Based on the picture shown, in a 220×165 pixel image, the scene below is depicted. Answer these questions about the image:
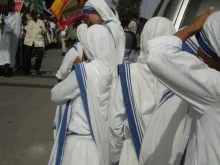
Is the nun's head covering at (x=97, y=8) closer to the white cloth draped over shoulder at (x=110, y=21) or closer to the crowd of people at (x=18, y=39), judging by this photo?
the white cloth draped over shoulder at (x=110, y=21)

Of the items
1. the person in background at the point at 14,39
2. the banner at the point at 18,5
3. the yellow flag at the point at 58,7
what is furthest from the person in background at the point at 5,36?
the yellow flag at the point at 58,7

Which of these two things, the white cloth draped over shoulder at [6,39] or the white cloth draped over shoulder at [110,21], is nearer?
the white cloth draped over shoulder at [110,21]

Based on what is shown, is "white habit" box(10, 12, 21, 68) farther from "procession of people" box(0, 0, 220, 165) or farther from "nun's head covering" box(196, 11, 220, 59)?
"nun's head covering" box(196, 11, 220, 59)

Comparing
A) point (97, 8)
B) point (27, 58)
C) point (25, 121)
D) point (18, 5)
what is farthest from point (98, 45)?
point (18, 5)

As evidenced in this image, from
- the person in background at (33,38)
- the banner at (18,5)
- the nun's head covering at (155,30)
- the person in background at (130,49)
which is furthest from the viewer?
the banner at (18,5)

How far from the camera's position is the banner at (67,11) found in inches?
356

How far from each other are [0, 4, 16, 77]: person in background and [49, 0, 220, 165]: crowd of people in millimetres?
8278

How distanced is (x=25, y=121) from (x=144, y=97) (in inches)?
199

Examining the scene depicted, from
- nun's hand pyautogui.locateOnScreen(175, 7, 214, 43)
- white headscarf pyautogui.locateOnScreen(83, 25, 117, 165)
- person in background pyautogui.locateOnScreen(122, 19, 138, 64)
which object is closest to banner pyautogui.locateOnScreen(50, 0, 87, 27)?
person in background pyautogui.locateOnScreen(122, 19, 138, 64)

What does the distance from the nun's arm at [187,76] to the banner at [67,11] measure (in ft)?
22.7

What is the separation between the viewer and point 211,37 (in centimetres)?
214

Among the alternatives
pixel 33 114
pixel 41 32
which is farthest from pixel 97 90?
pixel 41 32

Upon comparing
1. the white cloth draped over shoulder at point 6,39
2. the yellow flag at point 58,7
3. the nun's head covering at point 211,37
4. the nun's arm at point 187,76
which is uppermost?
the nun's head covering at point 211,37

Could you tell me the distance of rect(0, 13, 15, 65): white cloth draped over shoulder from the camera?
13109mm
